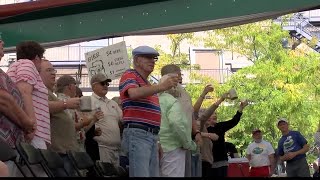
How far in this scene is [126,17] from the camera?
8.36m

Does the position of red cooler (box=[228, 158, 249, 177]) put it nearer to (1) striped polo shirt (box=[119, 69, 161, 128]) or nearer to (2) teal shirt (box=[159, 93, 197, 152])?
(2) teal shirt (box=[159, 93, 197, 152])

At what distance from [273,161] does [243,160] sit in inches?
24.0

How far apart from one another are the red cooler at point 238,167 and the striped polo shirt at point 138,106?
7029 mm

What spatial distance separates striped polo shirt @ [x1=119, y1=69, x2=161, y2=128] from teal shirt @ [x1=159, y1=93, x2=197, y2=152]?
85 cm

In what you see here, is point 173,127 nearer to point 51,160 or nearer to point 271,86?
point 51,160

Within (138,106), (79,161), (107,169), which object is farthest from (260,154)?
(79,161)

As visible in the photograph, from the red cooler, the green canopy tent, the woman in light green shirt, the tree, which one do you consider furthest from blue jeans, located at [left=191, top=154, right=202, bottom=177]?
the tree

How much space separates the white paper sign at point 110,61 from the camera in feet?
37.6

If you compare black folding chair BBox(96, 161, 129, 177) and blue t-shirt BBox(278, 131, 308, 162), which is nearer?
black folding chair BBox(96, 161, 129, 177)

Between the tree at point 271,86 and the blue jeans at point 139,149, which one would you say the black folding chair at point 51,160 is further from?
the tree at point 271,86

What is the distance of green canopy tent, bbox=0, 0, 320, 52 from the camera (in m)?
7.61

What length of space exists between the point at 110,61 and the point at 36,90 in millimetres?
5088

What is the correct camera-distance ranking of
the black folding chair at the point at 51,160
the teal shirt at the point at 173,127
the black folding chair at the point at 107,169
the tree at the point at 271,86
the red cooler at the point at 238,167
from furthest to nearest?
the tree at the point at 271,86 → the red cooler at the point at 238,167 → the teal shirt at the point at 173,127 → the black folding chair at the point at 107,169 → the black folding chair at the point at 51,160

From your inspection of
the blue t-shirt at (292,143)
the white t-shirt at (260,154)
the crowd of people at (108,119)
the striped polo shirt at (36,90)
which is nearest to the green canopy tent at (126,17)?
the crowd of people at (108,119)
